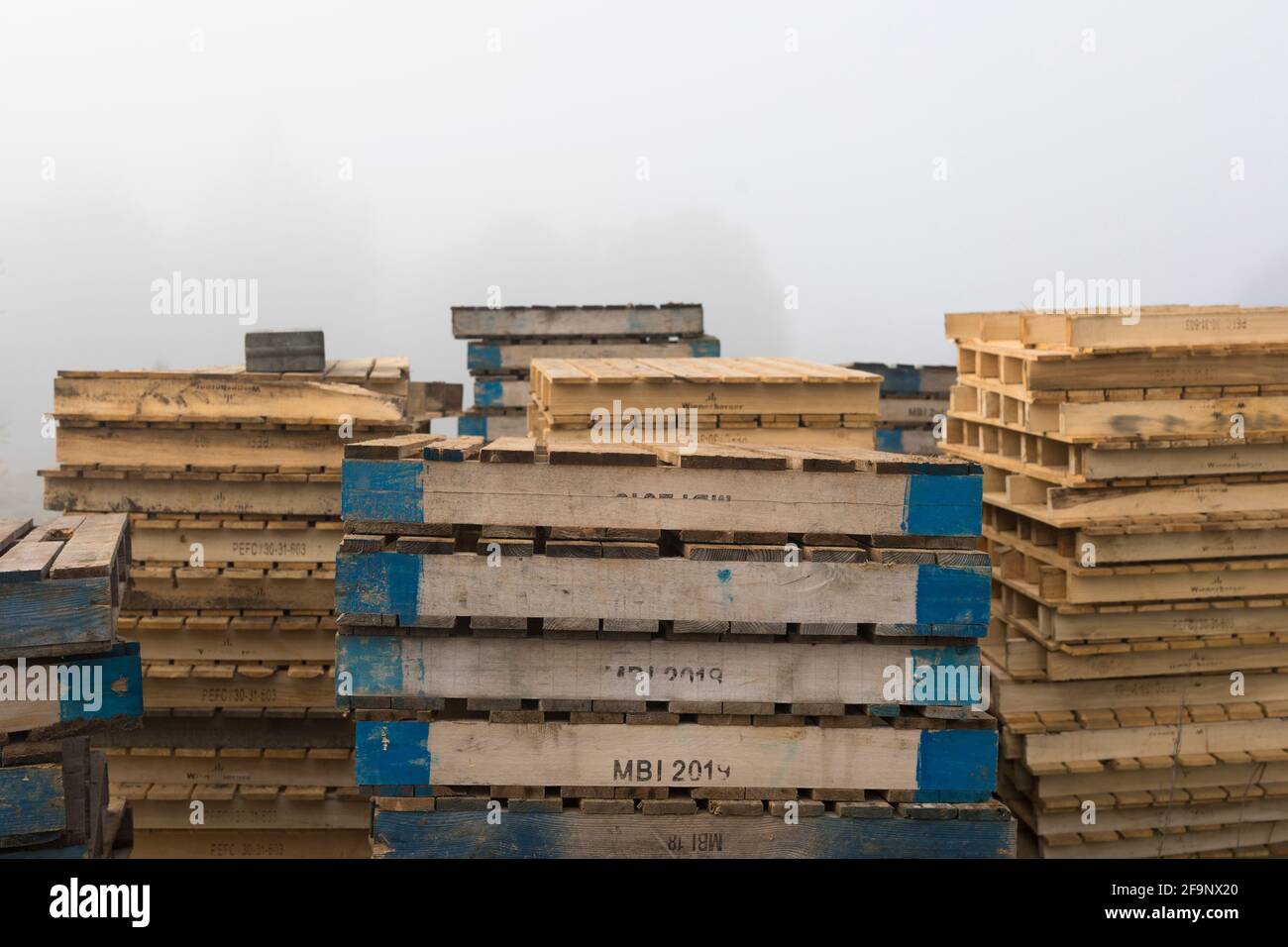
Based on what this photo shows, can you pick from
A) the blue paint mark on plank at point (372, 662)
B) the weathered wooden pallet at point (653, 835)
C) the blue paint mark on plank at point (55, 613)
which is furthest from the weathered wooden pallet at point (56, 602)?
the weathered wooden pallet at point (653, 835)

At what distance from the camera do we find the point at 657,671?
18.3 feet

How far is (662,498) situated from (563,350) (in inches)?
291

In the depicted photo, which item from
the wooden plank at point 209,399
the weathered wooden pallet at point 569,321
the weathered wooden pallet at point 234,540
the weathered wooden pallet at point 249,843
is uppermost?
the weathered wooden pallet at point 569,321

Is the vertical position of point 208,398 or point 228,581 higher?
point 208,398

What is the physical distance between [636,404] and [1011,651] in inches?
108

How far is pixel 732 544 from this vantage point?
5543 millimetres

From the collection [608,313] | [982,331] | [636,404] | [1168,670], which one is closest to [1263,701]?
[1168,670]

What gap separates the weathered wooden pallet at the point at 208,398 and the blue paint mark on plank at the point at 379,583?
9.37ft

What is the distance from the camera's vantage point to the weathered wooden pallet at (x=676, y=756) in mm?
5531

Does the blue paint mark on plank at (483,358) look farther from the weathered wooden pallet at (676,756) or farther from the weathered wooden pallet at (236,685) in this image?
the weathered wooden pallet at (676,756)

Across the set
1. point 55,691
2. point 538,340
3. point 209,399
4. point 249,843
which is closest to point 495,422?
point 538,340

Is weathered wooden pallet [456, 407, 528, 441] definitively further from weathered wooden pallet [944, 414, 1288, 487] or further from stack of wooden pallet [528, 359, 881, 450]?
weathered wooden pallet [944, 414, 1288, 487]

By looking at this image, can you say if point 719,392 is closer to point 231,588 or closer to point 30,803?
point 231,588
